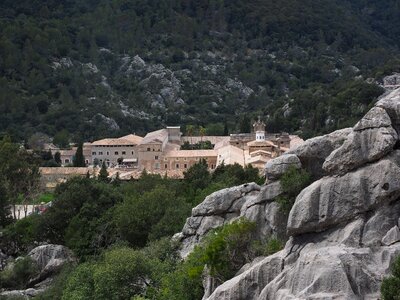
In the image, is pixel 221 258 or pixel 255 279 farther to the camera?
pixel 221 258

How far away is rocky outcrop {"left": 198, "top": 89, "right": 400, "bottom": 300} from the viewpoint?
2534cm

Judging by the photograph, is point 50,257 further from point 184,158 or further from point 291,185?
point 184,158

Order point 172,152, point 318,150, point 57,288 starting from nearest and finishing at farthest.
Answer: point 318,150 < point 57,288 < point 172,152

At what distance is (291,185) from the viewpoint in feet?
106

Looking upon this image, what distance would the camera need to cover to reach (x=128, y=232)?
53.6 metres

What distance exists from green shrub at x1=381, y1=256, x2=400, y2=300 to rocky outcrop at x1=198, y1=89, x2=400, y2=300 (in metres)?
1.15

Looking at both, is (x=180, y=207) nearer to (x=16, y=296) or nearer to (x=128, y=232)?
(x=128, y=232)

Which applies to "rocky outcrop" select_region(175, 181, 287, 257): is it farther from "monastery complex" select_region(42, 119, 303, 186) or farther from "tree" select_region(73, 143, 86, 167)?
"tree" select_region(73, 143, 86, 167)

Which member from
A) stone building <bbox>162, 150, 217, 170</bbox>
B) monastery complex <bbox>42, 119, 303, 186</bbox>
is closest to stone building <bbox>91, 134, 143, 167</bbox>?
monastery complex <bbox>42, 119, 303, 186</bbox>

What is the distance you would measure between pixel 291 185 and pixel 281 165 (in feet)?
4.17

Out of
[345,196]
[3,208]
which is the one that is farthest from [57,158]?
[345,196]

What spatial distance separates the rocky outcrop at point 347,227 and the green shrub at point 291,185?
2.61 m

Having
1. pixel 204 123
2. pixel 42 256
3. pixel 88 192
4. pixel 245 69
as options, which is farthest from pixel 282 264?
pixel 245 69

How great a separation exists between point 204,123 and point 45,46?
43940 mm
